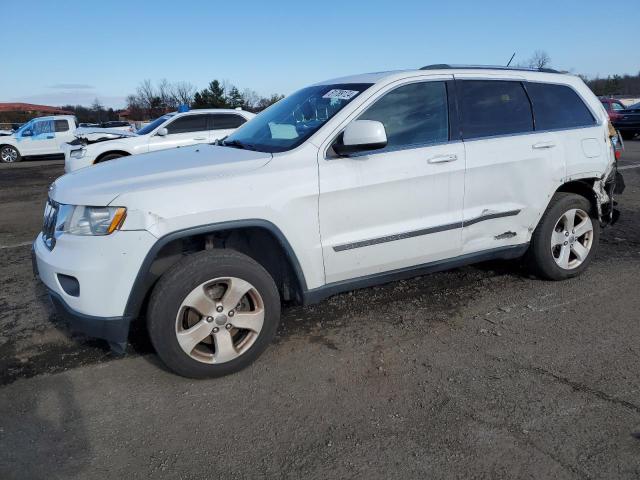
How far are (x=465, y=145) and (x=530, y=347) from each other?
4.85 ft

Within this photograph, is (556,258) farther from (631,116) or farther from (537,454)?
(631,116)

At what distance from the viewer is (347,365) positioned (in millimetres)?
3209

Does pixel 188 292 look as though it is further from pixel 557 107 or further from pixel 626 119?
pixel 626 119

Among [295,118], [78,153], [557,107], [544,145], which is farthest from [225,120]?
[544,145]

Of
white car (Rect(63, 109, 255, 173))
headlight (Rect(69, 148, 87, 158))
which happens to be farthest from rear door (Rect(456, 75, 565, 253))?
headlight (Rect(69, 148, 87, 158))

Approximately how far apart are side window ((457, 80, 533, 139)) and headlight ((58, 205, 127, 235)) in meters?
2.47

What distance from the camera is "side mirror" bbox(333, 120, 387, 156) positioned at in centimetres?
→ 312

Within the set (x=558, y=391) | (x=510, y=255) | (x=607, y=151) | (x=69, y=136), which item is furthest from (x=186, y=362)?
(x=69, y=136)

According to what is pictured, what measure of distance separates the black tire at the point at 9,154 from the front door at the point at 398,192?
2097 cm

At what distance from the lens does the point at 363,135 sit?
3121 millimetres

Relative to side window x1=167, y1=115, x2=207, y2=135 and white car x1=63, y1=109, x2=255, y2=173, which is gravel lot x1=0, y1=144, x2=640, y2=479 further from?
side window x1=167, y1=115, x2=207, y2=135

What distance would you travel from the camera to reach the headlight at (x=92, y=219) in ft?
9.14

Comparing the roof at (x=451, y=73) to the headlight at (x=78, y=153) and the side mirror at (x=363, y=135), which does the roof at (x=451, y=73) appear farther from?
the headlight at (x=78, y=153)

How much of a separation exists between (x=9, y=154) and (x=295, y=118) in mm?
20542
